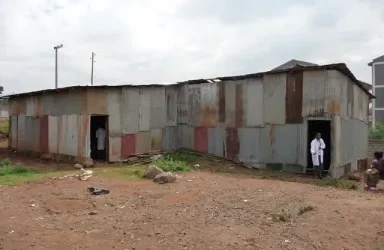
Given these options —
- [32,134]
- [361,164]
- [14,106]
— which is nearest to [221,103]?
[361,164]

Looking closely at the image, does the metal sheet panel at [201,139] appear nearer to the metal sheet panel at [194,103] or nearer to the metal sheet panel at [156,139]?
the metal sheet panel at [194,103]

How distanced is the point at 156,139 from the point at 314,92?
7279 mm

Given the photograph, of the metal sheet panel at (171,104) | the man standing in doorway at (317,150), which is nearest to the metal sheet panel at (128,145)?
the metal sheet panel at (171,104)

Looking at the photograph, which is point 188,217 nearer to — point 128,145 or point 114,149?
point 114,149

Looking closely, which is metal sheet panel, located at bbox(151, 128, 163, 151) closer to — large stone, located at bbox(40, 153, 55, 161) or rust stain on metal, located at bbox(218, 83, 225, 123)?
rust stain on metal, located at bbox(218, 83, 225, 123)

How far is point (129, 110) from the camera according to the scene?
16.9 meters

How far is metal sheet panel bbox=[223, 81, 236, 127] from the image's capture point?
53.6ft

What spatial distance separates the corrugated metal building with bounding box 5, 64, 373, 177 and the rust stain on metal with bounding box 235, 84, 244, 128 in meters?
0.04

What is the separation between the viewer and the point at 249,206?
8617 millimetres

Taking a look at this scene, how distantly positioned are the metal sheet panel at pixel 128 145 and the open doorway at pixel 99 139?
700mm

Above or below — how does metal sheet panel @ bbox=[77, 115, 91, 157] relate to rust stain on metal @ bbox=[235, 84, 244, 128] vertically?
below

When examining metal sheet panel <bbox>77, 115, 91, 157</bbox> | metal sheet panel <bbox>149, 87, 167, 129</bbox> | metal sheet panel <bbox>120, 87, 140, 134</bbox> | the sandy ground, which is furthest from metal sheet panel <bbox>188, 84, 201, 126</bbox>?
the sandy ground

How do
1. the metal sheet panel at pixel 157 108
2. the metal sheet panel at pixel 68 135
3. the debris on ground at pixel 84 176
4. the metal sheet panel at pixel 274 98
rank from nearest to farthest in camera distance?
the debris on ground at pixel 84 176 < the metal sheet panel at pixel 274 98 < the metal sheet panel at pixel 68 135 < the metal sheet panel at pixel 157 108

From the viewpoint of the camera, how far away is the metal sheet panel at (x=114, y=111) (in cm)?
1633
